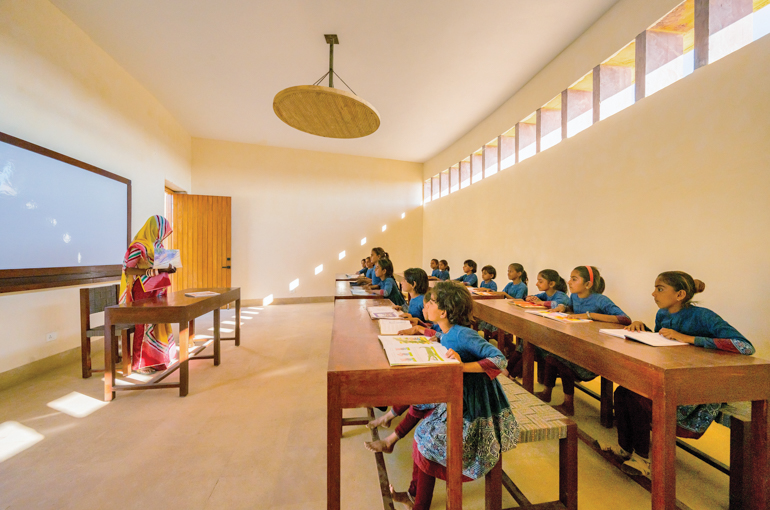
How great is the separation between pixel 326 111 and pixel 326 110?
0.06 ft

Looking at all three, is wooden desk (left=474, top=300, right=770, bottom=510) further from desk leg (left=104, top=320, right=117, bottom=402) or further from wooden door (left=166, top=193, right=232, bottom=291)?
wooden door (left=166, top=193, right=232, bottom=291)

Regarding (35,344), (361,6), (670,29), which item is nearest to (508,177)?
(670,29)

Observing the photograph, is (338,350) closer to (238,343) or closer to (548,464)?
(548,464)

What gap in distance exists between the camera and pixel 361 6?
3.00 m

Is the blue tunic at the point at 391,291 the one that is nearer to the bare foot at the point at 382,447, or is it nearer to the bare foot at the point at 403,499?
the bare foot at the point at 382,447

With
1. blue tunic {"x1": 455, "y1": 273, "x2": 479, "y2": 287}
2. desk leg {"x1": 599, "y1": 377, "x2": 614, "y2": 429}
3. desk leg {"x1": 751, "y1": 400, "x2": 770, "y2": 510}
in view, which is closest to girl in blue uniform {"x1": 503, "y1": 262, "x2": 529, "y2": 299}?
blue tunic {"x1": 455, "y1": 273, "x2": 479, "y2": 287}

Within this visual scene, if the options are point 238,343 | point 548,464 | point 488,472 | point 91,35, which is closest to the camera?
point 488,472

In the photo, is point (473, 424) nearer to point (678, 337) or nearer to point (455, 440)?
point (455, 440)

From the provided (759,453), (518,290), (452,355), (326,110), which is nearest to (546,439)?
(452,355)

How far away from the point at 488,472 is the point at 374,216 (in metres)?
7.02

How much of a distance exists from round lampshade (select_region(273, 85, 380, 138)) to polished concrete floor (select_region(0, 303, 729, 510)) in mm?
2436

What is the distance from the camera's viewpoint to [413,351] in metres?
1.33

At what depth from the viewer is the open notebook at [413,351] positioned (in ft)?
3.92

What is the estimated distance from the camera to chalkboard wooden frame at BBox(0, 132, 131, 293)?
2579 mm
